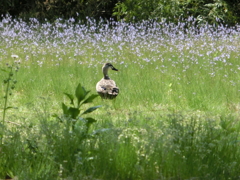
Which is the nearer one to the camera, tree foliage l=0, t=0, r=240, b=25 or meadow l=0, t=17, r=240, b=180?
meadow l=0, t=17, r=240, b=180

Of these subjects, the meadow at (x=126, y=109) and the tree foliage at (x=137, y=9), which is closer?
the meadow at (x=126, y=109)

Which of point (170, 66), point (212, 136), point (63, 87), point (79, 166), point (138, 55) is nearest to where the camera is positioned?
point (79, 166)

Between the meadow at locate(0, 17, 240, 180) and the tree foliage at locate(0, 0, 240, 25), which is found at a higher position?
the tree foliage at locate(0, 0, 240, 25)

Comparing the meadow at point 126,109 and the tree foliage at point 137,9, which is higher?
the tree foliage at point 137,9

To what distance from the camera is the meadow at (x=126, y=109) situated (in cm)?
390

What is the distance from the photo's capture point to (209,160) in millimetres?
4059

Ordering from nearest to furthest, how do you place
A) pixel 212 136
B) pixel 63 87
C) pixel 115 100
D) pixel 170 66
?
pixel 212 136
pixel 115 100
pixel 63 87
pixel 170 66

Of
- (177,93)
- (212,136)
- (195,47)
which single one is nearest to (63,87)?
(177,93)

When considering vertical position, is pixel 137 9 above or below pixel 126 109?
above

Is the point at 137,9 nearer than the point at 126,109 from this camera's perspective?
No

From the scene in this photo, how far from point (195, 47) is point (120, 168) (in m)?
8.70

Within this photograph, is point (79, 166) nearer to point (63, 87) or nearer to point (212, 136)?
point (212, 136)

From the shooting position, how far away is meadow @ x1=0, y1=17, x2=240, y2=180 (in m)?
3.90

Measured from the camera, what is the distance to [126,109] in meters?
8.45
